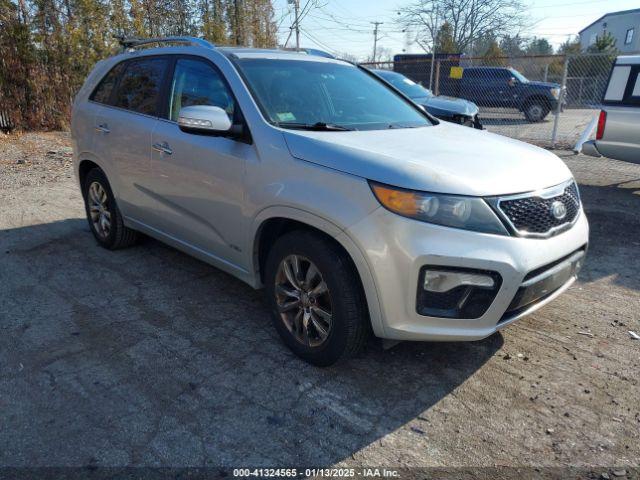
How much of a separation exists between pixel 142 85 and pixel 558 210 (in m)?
3.35

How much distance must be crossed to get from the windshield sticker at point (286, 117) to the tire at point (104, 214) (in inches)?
86.6

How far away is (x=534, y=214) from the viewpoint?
8.59 feet

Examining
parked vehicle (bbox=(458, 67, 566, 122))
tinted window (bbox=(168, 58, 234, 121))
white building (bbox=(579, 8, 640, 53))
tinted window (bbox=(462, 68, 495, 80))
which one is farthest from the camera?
white building (bbox=(579, 8, 640, 53))

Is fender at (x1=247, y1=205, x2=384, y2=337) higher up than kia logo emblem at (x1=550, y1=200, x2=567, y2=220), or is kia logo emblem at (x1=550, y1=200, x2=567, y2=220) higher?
kia logo emblem at (x1=550, y1=200, x2=567, y2=220)

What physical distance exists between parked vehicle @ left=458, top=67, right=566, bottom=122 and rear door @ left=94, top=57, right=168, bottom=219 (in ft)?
53.4

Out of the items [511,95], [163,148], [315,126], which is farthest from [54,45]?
[511,95]

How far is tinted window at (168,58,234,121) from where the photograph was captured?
3416 millimetres

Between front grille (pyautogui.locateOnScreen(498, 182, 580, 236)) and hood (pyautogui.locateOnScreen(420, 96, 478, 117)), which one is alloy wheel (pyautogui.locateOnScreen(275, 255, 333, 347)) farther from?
hood (pyautogui.locateOnScreen(420, 96, 478, 117))

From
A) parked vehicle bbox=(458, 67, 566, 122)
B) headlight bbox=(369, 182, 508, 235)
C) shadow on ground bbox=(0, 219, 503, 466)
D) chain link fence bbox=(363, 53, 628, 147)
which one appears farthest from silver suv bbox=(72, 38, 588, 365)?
parked vehicle bbox=(458, 67, 566, 122)

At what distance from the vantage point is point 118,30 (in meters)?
13.1

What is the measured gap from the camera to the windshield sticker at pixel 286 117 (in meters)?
3.16

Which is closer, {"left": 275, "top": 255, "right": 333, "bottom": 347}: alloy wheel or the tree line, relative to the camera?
{"left": 275, "top": 255, "right": 333, "bottom": 347}: alloy wheel

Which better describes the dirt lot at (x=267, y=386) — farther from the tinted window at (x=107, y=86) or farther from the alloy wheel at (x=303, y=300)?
the tinted window at (x=107, y=86)

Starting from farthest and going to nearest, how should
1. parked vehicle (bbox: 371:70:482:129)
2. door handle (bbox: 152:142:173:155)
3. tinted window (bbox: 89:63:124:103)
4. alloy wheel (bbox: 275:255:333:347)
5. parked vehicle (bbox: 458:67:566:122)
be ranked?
parked vehicle (bbox: 458:67:566:122), parked vehicle (bbox: 371:70:482:129), tinted window (bbox: 89:63:124:103), door handle (bbox: 152:142:173:155), alloy wheel (bbox: 275:255:333:347)
